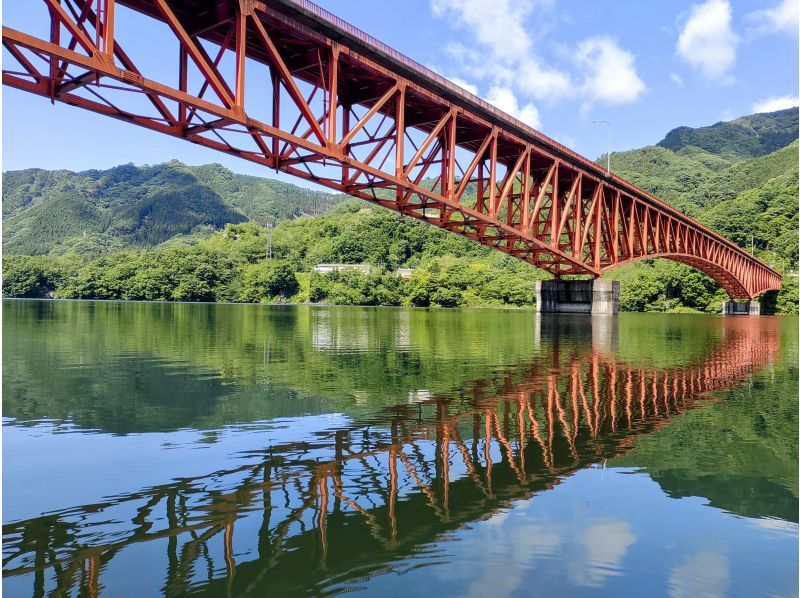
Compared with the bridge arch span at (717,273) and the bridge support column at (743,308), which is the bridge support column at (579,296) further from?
the bridge support column at (743,308)

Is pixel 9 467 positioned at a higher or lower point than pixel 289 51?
lower

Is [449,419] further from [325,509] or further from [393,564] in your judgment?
[393,564]

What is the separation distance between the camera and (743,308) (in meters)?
104

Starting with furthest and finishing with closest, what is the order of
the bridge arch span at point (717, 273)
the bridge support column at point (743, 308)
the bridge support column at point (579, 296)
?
the bridge support column at point (743, 308)
the bridge arch span at point (717, 273)
the bridge support column at point (579, 296)

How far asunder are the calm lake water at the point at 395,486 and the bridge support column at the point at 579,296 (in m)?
50.3

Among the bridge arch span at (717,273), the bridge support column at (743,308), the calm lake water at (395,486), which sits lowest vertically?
the calm lake water at (395,486)

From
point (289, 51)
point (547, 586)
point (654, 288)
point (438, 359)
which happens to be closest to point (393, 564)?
point (547, 586)

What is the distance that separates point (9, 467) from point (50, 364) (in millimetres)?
12454

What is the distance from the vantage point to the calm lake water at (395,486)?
19.2 ft

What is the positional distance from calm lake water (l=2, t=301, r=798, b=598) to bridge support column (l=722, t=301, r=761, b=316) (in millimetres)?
97929

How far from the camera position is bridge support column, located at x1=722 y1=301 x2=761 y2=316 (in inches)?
4070

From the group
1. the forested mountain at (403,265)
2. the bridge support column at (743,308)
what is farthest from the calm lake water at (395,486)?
Answer: the forested mountain at (403,265)

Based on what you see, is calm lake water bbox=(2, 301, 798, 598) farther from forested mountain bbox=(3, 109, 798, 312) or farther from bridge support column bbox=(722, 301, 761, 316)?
forested mountain bbox=(3, 109, 798, 312)

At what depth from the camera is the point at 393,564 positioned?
6055 mm
